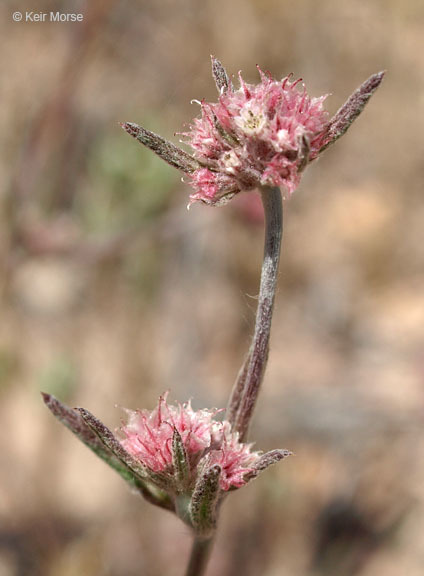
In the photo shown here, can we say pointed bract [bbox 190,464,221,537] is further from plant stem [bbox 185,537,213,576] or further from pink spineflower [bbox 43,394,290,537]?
plant stem [bbox 185,537,213,576]

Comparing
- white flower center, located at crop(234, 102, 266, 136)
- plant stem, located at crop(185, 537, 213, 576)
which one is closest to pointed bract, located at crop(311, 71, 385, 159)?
white flower center, located at crop(234, 102, 266, 136)

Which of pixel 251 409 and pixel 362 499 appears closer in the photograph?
Answer: pixel 251 409

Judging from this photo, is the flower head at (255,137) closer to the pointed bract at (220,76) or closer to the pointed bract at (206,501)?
the pointed bract at (220,76)

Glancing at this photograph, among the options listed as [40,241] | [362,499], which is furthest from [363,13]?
[362,499]

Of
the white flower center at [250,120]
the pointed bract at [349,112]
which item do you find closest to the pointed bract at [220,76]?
the white flower center at [250,120]

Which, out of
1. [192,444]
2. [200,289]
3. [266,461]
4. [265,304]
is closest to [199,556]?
[192,444]

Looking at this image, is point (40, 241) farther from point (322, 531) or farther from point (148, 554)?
point (322, 531)

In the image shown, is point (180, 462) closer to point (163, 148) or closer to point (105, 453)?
point (105, 453)
